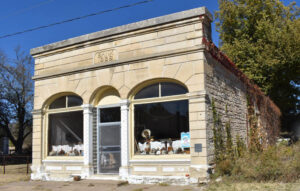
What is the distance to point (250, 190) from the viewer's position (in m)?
7.85

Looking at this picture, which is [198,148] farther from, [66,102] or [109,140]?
[66,102]

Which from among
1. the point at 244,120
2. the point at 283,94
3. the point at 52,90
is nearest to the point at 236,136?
the point at 244,120

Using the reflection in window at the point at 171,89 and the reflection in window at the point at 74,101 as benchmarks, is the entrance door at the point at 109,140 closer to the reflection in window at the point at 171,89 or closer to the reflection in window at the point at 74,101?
the reflection in window at the point at 74,101

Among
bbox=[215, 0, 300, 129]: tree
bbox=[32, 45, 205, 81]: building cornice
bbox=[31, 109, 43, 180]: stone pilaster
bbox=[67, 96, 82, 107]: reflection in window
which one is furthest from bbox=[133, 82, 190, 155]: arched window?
bbox=[215, 0, 300, 129]: tree

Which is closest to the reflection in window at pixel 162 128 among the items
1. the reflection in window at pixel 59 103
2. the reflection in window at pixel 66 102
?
the reflection in window at pixel 66 102

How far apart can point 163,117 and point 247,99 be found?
19.9 ft

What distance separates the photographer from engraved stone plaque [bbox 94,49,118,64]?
458 inches

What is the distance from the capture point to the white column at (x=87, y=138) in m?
11.6

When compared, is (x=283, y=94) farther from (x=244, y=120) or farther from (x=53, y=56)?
(x=53, y=56)

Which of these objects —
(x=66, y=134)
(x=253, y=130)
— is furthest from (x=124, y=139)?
(x=253, y=130)

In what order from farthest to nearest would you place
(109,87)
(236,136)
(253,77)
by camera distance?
(253,77) → (236,136) → (109,87)

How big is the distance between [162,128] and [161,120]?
0.88ft

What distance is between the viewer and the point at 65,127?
12859 mm

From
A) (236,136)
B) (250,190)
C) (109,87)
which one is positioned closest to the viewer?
(250,190)
